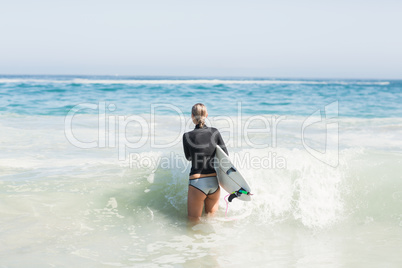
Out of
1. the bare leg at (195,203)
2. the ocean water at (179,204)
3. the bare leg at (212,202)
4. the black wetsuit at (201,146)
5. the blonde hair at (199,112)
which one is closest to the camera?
the ocean water at (179,204)

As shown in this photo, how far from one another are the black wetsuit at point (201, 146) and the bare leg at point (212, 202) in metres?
0.35

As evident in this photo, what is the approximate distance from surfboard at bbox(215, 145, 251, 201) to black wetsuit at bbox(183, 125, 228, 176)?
4.7 inches

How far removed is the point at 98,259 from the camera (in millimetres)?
4043

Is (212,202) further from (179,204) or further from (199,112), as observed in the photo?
(199,112)

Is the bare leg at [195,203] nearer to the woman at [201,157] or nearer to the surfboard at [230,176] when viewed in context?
the woman at [201,157]

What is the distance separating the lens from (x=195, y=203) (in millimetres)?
4750

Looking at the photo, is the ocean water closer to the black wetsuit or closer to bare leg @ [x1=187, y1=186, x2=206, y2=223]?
bare leg @ [x1=187, y1=186, x2=206, y2=223]

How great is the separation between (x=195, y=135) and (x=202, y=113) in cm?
29

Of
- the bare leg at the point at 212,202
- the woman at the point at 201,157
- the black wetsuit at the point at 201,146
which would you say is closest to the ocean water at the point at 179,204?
the bare leg at the point at 212,202

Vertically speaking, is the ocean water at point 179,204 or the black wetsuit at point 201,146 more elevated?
the black wetsuit at point 201,146

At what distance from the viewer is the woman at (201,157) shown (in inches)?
178

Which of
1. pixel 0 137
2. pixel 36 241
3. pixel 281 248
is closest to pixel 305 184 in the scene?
pixel 281 248

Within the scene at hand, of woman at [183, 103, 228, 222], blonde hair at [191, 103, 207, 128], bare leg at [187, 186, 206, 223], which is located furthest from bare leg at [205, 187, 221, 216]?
blonde hair at [191, 103, 207, 128]

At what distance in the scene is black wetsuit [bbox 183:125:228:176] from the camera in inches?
179
